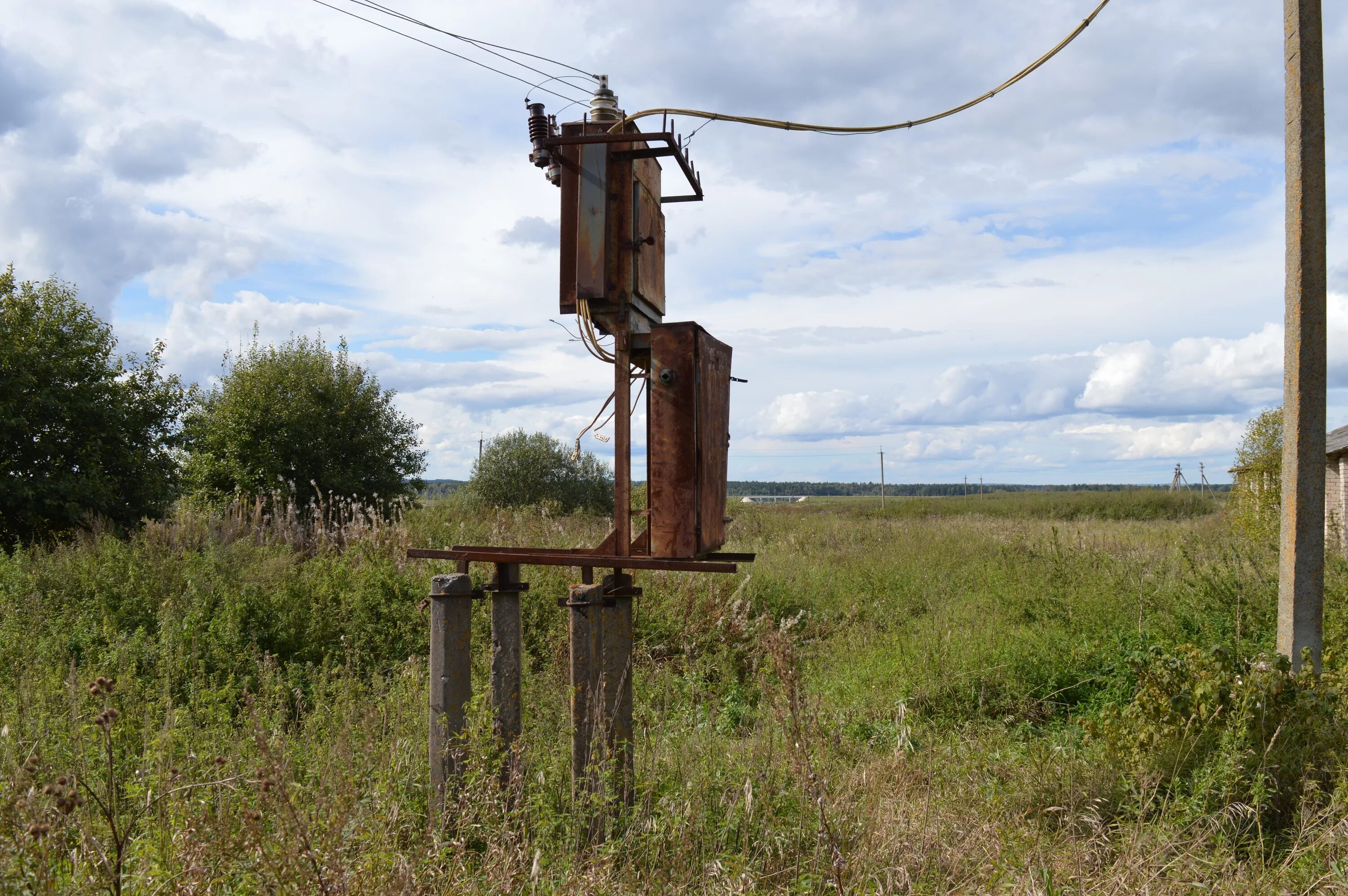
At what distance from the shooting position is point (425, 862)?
2877mm

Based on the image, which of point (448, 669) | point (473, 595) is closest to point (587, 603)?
point (473, 595)

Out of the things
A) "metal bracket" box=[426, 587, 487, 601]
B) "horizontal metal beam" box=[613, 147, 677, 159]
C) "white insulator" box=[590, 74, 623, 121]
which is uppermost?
"white insulator" box=[590, 74, 623, 121]

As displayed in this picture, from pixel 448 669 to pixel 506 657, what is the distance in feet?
0.84

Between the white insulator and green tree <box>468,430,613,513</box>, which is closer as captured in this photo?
the white insulator

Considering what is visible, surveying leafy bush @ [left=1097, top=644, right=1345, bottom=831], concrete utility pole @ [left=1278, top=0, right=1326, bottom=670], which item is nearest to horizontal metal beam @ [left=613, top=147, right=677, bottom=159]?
leafy bush @ [left=1097, top=644, right=1345, bottom=831]

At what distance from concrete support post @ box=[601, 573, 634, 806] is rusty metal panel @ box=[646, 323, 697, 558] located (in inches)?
14.9

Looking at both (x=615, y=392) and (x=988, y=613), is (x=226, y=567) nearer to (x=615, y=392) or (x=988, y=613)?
(x=615, y=392)

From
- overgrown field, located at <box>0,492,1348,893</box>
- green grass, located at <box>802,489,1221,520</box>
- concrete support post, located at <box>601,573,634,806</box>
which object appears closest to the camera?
overgrown field, located at <box>0,492,1348,893</box>

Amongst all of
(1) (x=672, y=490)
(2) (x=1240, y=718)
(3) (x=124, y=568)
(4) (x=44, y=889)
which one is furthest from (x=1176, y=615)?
(3) (x=124, y=568)

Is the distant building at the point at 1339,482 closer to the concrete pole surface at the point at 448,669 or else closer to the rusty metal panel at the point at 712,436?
the rusty metal panel at the point at 712,436

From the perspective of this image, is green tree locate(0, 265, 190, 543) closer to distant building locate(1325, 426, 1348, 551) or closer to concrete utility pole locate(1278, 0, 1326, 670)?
concrete utility pole locate(1278, 0, 1326, 670)

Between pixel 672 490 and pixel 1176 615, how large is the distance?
622 cm

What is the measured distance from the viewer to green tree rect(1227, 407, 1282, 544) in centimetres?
1536

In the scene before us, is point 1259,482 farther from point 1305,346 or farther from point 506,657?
point 506,657
